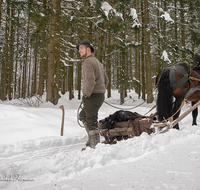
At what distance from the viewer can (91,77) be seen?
321 cm

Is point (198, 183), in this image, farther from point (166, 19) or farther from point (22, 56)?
point (22, 56)

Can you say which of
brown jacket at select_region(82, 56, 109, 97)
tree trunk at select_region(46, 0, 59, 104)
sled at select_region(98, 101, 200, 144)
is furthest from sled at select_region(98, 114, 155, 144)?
tree trunk at select_region(46, 0, 59, 104)

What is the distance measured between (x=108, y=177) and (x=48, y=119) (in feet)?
14.1

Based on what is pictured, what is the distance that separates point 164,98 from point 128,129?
1575 mm

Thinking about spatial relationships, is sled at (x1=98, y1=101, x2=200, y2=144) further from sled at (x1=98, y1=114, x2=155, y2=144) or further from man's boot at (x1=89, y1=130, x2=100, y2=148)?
man's boot at (x1=89, y1=130, x2=100, y2=148)

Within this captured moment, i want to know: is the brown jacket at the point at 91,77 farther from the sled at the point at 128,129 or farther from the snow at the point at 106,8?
the snow at the point at 106,8

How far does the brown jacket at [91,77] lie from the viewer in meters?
3.20

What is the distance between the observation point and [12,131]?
440 cm

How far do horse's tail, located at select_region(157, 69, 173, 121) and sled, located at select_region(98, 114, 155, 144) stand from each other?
844mm

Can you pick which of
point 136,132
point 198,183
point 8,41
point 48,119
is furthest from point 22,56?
point 198,183

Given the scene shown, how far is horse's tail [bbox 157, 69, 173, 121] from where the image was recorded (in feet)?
14.8

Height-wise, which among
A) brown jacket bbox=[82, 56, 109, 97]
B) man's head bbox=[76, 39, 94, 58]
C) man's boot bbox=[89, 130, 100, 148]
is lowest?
man's boot bbox=[89, 130, 100, 148]

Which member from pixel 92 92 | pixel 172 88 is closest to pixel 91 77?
pixel 92 92

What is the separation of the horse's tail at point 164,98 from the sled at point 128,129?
2.77 feet
